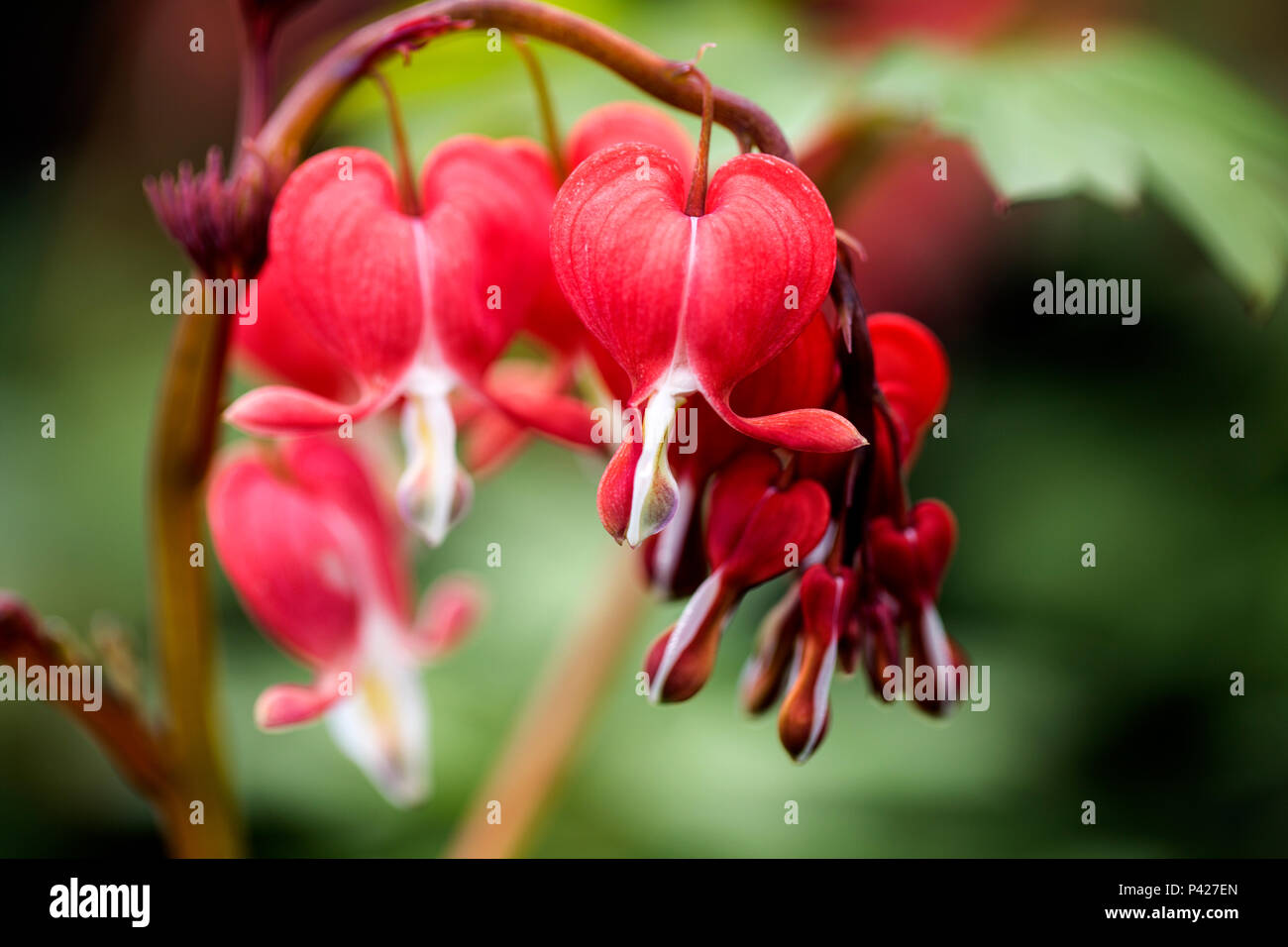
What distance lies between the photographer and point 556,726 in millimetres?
1832

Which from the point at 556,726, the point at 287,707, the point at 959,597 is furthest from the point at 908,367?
the point at 959,597

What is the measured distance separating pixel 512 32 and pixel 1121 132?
0.85 m

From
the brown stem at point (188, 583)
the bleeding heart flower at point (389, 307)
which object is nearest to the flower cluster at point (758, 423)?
the bleeding heart flower at point (389, 307)

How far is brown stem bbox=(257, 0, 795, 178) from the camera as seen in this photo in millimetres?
883

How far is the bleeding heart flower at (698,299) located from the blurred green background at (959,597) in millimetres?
957

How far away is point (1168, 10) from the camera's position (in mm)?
2299

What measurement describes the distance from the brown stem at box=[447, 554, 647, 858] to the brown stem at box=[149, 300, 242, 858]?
0.54 meters

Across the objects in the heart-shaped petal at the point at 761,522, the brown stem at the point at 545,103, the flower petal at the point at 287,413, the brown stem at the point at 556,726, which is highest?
the brown stem at the point at 545,103

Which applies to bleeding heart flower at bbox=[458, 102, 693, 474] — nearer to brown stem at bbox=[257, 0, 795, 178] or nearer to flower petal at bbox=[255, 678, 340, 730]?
brown stem at bbox=[257, 0, 795, 178]

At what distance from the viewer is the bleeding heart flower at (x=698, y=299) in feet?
2.60

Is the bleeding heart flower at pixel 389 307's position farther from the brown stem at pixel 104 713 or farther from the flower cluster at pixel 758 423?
the brown stem at pixel 104 713

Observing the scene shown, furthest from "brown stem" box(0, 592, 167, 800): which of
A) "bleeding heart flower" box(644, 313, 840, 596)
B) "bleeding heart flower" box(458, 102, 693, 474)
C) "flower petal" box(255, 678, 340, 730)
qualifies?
"bleeding heart flower" box(644, 313, 840, 596)
